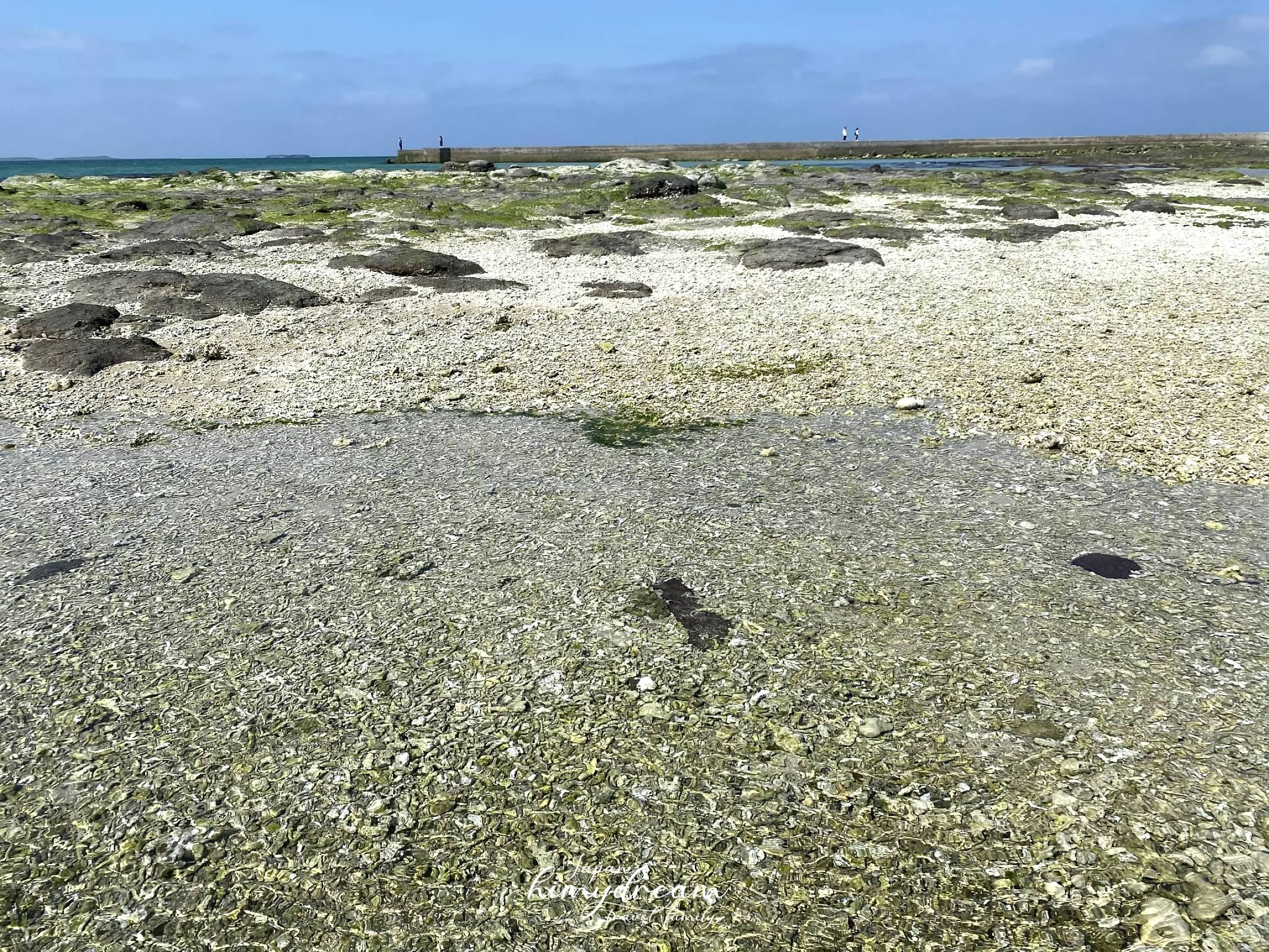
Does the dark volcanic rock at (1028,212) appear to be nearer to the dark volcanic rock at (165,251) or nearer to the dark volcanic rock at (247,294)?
the dark volcanic rock at (247,294)

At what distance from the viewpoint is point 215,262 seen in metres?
30.2

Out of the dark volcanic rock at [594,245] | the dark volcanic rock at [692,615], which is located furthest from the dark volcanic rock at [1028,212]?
the dark volcanic rock at [692,615]

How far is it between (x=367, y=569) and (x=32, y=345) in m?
14.6

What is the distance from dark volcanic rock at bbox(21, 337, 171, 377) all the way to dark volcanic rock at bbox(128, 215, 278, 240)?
2067 centimetres

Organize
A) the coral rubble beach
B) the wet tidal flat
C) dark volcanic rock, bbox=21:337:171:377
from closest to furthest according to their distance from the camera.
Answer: the wet tidal flat
the coral rubble beach
dark volcanic rock, bbox=21:337:171:377

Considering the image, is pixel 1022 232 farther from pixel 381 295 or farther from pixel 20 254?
pixel 20 254

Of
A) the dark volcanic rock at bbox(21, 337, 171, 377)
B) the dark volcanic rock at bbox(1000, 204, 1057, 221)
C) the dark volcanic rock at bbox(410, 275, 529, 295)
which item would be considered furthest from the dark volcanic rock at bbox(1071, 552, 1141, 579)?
the dark volcanic rock at bbox(1000, 204, 1057, 221)


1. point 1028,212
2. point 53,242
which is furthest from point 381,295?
point 1028,212

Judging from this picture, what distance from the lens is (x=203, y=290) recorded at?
76.6ft

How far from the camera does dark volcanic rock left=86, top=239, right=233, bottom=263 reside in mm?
30578

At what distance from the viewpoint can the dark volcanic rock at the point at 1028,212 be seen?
3703cm

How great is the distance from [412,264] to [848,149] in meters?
126

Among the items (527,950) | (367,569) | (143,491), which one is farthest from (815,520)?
(143,491)

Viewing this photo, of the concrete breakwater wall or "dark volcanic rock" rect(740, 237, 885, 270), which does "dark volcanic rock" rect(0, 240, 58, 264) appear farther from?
the concrete breakwater wall
